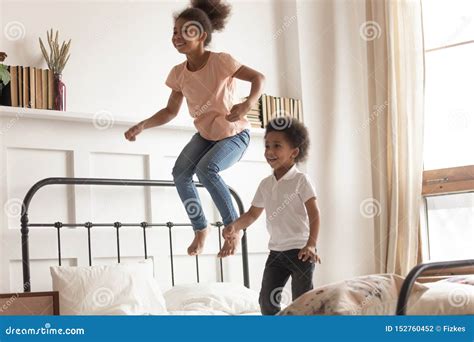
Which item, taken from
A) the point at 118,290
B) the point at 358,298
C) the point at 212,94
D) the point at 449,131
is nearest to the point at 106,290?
the point at 118,290

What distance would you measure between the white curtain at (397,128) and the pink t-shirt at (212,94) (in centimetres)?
219

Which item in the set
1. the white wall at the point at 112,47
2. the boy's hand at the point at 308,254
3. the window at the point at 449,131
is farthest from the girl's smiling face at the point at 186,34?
the window at the point at 449,131

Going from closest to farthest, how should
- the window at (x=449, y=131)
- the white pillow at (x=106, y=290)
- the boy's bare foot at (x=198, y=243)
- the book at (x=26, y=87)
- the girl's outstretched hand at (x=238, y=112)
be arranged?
the girl's outstretched hand at (x=238, y=112), the boy's bare foot at (x=198, y=243), the white pillow at (x=106, y=290), the book at (x=26, y=87), the window at (x=449, y=131)

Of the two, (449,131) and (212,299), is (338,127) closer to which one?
(449,131)

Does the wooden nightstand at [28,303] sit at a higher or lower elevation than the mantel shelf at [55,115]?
lower

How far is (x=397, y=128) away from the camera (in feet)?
15.4

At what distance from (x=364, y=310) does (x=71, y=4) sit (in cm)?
263

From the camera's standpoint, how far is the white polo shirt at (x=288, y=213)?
8.70 ft

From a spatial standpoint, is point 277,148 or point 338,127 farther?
point 338,127

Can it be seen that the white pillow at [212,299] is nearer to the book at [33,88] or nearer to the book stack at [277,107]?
the book at [33,88]

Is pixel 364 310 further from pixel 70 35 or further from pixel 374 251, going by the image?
pixel 374 251

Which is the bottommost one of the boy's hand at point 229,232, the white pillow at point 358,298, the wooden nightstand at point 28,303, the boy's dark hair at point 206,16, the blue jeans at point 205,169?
the wooden nightstand at point 28,303

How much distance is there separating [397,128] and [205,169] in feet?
Result: 7.74

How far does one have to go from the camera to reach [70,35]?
12.6ft
